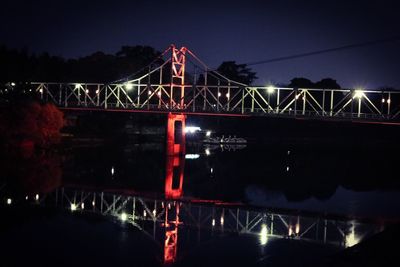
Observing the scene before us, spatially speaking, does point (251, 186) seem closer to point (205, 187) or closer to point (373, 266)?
point (205, 187)

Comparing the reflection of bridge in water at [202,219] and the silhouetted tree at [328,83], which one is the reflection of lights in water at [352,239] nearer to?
the reflection of bridge in water at [202,219]

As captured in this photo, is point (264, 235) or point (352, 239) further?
point (264, 235)

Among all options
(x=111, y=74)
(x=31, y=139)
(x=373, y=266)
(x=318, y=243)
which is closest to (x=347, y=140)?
(x=111, y=74)

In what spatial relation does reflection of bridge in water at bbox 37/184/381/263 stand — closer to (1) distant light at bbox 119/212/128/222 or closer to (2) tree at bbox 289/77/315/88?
(1) distant light at bbox 119/212/128/222

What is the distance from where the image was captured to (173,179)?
49.3 meters

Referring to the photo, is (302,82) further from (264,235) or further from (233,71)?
(264,235)

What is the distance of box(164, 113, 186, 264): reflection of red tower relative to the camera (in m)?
24.4

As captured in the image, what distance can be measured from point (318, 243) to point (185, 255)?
259 inches

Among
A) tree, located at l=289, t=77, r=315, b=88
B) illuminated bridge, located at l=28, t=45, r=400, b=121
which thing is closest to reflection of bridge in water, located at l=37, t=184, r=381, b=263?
illuminated bridge, located at l=28, t=45, r=400, b=121

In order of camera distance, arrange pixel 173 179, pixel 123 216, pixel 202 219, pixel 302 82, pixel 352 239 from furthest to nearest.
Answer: pixel 302 82 < pixel 173 179 < pixel 123 216 < pixel 202 219 < pixel 352 239

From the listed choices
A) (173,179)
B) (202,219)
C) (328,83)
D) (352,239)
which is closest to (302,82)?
(328,83)

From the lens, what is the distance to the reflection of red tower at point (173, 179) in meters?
24.4

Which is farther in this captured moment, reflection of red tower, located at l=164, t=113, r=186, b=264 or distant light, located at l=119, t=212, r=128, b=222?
distant light, located at l=119, t=212, r=128, b=222

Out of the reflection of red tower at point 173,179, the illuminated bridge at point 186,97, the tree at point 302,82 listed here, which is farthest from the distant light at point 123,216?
the tree at point 302,82
